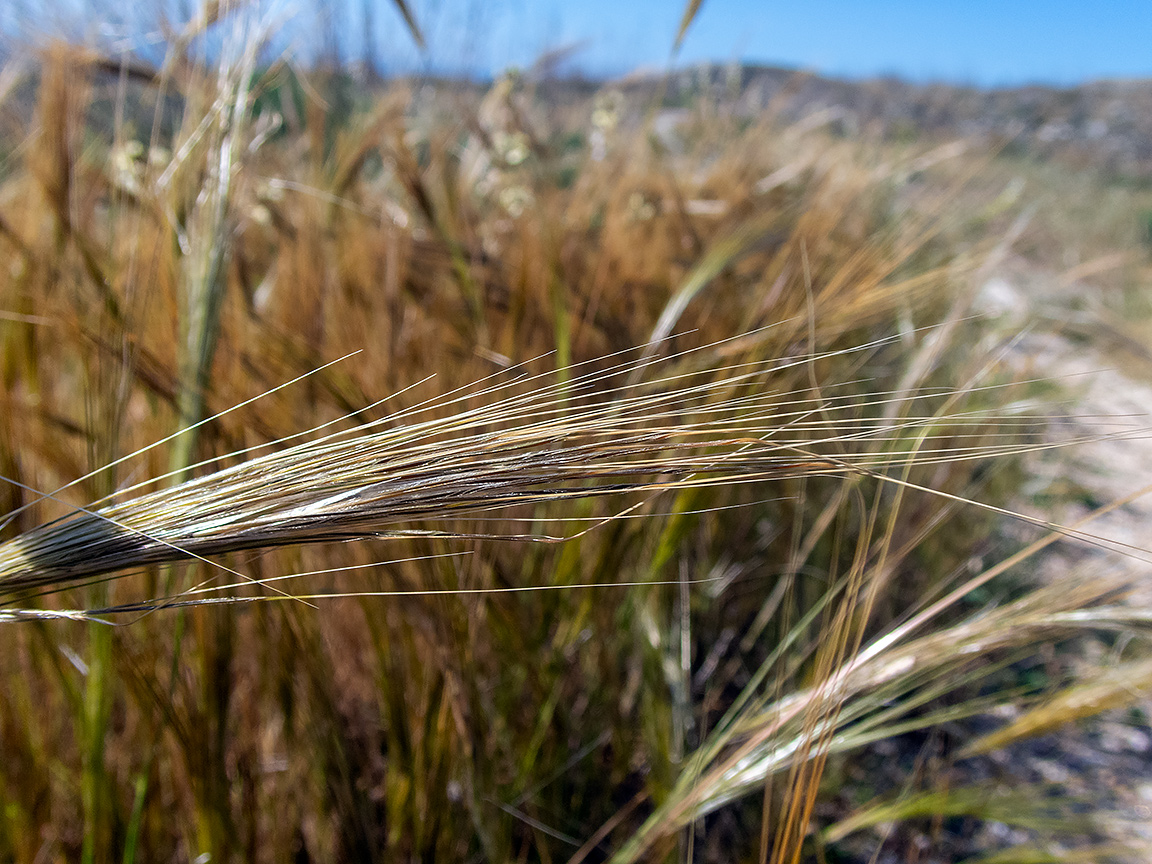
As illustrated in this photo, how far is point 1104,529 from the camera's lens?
1.88 metres

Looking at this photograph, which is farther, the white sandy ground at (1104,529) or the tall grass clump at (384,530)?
the white sandy ground at (1104,529)

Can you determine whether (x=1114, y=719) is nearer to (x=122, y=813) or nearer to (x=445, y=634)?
(x=445, y=634)

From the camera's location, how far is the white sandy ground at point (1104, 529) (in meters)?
0.69

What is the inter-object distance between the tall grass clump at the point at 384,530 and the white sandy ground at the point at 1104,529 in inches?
4.1

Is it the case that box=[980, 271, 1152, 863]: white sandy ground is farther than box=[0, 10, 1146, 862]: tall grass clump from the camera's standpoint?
→ Yes

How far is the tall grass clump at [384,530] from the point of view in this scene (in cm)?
27

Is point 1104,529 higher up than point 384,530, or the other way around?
point 384,530

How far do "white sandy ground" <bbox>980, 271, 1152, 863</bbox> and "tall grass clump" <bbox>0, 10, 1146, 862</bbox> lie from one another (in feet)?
0.34

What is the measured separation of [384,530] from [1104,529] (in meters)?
2.10

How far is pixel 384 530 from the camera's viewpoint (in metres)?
0.41

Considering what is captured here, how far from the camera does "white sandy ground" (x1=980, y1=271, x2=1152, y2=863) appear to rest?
27.3 inches

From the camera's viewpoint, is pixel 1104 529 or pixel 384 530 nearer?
pixel 384 530

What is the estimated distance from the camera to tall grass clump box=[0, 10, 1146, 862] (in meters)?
0.27

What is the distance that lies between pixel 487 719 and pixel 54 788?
35 centimetres
